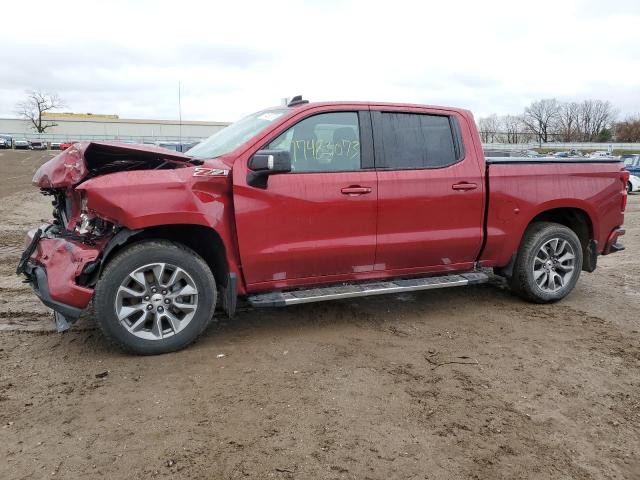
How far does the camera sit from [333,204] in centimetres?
452

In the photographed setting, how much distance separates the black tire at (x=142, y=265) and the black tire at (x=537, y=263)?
123 inches

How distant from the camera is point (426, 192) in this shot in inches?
192

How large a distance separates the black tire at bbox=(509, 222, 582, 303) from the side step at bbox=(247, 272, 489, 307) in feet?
1.63

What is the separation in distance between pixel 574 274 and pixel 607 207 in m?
0.80

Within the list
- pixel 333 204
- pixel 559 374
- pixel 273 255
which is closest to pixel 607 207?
pixel 559 374

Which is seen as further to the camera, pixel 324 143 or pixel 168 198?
pixel 324 143

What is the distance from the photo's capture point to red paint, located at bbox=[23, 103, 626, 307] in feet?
13.1

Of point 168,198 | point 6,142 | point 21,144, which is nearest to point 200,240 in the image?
point 168,198

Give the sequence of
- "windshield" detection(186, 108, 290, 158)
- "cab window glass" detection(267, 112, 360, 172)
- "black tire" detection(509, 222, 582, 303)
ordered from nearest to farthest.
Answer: "cab window glass" detection(267, 112, 360, 172)
"windshield" detection(186, 108, 290, 158)
"black tire" detection(509, 222, 582, 303)

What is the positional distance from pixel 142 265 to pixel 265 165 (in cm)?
116

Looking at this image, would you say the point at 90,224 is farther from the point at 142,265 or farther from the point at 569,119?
the point at 569,119

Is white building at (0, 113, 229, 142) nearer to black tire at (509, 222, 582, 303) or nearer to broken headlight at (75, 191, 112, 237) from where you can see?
black tire at (509, 222, 582, 303)

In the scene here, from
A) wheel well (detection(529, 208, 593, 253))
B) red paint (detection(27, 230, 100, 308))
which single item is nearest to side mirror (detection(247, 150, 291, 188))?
red paint (detection(27, 230, 100, 308))

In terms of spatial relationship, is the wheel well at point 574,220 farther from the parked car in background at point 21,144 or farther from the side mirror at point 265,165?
the parked car in background at point 21,144
